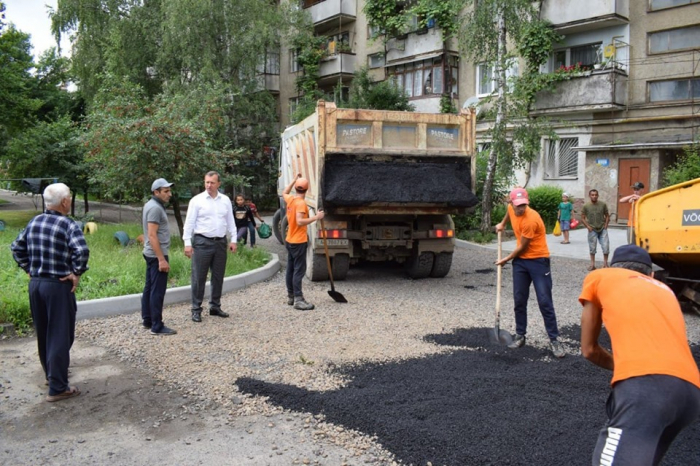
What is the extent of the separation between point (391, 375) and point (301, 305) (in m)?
3.07

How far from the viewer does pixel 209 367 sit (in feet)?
19.1

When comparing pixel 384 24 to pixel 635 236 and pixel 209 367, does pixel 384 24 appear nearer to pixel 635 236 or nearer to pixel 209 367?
pixel 635 236

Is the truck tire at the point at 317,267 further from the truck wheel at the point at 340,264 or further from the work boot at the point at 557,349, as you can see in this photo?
the work boot at the point at 557,349

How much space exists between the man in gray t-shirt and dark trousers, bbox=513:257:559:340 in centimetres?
377

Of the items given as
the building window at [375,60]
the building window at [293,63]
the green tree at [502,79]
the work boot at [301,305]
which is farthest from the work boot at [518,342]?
the building window at [293,63]

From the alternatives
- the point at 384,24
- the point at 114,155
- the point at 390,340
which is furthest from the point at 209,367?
the point at 384,24

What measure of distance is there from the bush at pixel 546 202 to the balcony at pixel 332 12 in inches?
533

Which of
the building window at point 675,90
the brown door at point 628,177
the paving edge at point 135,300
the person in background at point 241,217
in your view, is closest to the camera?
the paving edge at point 135,300

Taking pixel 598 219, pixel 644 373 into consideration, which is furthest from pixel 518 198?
pixel 598 219

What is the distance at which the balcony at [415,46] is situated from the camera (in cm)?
2511

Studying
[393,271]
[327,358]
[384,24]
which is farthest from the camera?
[384,24]

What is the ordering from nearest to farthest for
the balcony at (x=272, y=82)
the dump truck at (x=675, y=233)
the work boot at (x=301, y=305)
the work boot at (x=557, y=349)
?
the work boot at (x=557, y=349) → the dump truck at (x=675, y=233) → the work boot at (x=301, y=305) → the balcony at (x=272, y=82)

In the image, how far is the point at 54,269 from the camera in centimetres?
498

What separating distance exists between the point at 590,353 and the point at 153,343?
4.82 m
